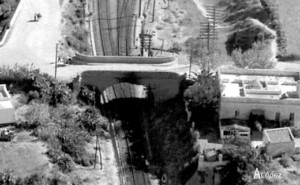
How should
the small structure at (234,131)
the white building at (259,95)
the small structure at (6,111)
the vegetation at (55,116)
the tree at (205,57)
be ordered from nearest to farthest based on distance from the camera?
the small structure at (234,131) → the vegetation at (55,116) → the white building at (259,95) → the small structure at (6,111) → the tree at (205,57)

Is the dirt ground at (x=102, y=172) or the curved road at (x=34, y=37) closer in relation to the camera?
the dirt ground at (x=102, y=172)

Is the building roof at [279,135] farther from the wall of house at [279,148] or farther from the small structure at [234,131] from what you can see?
the small structure at [234,131]

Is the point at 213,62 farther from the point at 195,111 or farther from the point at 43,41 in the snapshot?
the point at 43,41

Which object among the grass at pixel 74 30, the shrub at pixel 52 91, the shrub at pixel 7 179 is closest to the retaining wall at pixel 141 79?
the shrub at pixel 52 91

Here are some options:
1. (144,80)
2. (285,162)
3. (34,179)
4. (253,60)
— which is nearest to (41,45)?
(144,80)

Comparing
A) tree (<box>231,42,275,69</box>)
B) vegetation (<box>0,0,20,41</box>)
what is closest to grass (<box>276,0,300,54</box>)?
tree (<box>231,42,275,69</box>)

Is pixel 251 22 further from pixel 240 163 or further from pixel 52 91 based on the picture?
pixel 240 163
